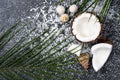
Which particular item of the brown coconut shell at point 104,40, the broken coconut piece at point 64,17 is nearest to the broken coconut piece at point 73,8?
the broken coconut piece at point 64,17

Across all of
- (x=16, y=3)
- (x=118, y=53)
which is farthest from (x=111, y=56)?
(x=16, y=3)

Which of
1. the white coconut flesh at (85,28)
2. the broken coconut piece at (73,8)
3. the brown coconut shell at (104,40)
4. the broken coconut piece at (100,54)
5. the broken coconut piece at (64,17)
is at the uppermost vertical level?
the broken coconut piece at (73,8)

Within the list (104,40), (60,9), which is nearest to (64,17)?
(60,9)

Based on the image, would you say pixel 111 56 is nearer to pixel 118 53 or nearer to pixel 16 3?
pixel 118 53

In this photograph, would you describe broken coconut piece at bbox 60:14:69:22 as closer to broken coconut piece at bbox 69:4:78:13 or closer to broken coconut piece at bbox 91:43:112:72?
broken coconut piece at bbox 69:4:78:13

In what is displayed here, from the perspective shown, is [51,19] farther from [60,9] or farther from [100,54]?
[100,54]

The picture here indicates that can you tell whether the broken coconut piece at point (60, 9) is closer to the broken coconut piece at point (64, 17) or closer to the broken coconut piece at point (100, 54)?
the broken coconut piece at point (64, 17)
